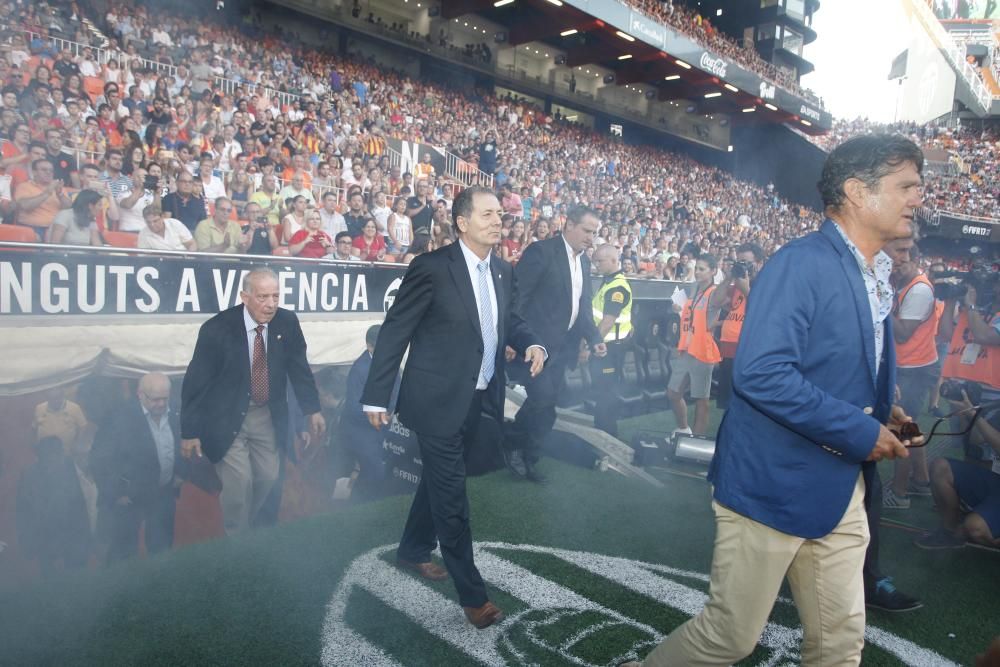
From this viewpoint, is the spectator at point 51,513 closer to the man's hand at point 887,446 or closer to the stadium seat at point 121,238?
the stadium seat at point 121,238

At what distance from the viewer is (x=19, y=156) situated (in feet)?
22.1

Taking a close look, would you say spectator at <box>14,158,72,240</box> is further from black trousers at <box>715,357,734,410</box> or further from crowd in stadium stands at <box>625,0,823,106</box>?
crowd in stadium stands at <box>625,0,823,106</box>

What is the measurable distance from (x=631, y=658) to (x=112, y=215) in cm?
662

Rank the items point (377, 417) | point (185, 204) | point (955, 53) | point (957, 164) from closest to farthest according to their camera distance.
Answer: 1. point (377, 417)
2. point (185, 204)
3. point (957, 164)
4. point (955, 53)

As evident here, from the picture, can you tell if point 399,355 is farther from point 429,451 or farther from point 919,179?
point 919,179

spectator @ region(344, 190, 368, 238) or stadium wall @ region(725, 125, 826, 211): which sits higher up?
stadium wall @ region(725, 125, 826, 211)

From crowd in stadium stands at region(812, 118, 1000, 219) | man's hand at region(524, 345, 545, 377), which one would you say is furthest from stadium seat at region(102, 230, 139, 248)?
crowd in stadium stands at region(812, 118, 1000, 219)

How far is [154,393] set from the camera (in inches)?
177

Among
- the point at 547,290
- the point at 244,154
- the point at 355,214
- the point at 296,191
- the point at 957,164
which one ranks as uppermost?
the point at 957,164

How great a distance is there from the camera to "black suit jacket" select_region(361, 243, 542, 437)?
282 cm

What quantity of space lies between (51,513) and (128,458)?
480mm

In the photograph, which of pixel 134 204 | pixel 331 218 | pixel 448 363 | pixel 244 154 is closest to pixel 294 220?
pixel 331 218

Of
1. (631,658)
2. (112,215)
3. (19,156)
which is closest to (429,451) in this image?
(631,658)

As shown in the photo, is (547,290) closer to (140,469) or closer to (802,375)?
(140,469)
